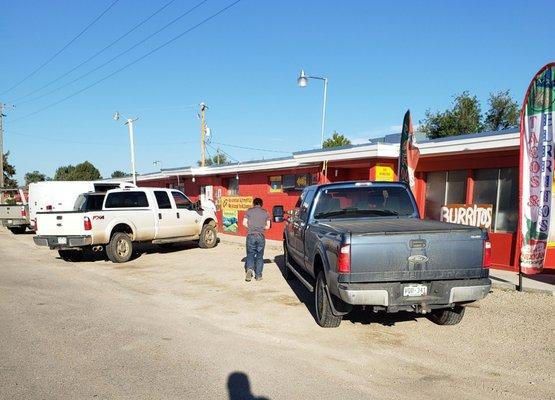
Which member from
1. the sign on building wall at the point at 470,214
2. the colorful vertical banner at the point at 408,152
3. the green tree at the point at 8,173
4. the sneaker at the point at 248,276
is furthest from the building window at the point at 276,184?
the green tree at the point at 8,173

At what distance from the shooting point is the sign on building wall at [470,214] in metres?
11.4

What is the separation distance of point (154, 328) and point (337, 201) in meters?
3.44

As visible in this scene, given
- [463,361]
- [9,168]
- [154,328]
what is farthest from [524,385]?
[9,168]

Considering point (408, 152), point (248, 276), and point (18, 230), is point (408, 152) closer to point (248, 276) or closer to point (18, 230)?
point (248, 276)

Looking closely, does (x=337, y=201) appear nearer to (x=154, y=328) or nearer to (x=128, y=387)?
(x=154, y=328)

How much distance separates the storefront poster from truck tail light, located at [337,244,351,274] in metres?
15.6

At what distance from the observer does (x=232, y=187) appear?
21859 mm

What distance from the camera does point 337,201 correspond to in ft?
24.1

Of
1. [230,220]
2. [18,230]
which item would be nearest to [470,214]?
[230,220]

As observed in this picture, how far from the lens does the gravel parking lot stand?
4.22 m

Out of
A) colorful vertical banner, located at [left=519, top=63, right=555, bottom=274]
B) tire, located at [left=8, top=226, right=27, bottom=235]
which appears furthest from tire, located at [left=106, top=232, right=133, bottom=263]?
tire, located at [left=8, top=226, right=27, bottom=235]

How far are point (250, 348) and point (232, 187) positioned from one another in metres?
16.8

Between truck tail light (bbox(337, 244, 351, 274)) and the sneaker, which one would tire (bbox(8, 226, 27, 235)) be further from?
truck tail light (bbox(337, 244, 351, 274))

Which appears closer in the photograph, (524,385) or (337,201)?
(524,385)
